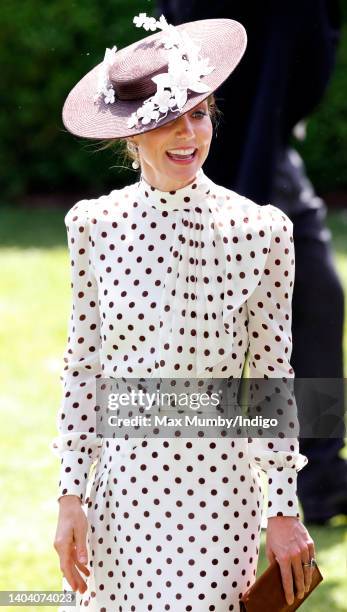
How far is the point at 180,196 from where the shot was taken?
2627 millimetres

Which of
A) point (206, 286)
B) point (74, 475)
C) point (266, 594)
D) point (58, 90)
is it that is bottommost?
point (266, 594)

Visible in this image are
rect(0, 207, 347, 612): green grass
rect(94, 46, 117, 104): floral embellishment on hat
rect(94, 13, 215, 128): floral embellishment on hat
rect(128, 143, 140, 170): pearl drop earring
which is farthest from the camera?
rect(0, 207, 347, 612): green grass

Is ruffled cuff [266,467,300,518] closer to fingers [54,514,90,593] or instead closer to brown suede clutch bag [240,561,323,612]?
brown suede clutch bag [240,561,323,612]

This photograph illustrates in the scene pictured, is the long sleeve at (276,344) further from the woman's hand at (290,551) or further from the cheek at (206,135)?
the cheek at (206,135)

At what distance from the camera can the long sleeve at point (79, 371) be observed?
2.68 m

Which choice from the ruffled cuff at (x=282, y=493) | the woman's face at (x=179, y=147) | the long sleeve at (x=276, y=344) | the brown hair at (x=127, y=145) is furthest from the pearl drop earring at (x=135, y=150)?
the ruffled cuff at (x=282, y=493)

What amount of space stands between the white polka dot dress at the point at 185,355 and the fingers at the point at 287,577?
0.32 feet

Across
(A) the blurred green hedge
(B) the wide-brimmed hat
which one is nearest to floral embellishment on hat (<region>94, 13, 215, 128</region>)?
(B) the wide-brimmed hat

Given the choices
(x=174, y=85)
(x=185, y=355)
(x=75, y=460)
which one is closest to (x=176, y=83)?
(x=174, y=85)

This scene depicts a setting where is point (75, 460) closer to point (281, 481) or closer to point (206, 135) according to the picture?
point (281, 481)

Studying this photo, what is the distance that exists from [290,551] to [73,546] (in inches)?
16.7

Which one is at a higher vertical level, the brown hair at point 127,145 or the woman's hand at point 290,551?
the brown hair at point 127,145

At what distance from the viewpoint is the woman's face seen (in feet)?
8.38

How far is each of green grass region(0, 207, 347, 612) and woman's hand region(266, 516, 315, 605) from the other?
1.48 metres
